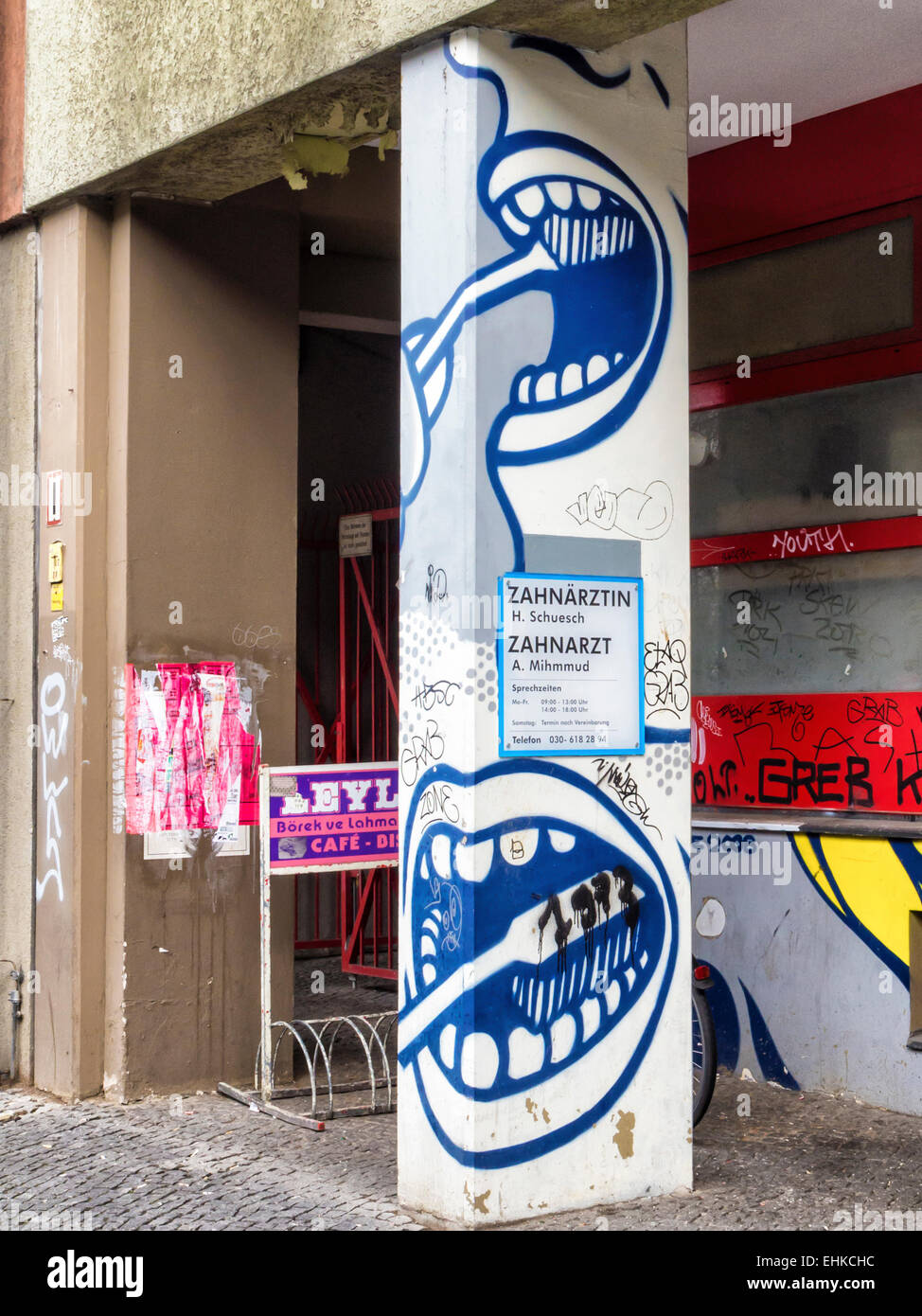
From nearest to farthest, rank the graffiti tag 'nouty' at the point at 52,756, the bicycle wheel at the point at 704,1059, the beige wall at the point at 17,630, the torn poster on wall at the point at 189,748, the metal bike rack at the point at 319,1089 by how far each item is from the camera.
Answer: the bicycle wheel at the point at 704,1059 → the metal bike rack at the point at 319,1089 → the torn poster on wall at the point at 189,748 → the graffiti tag 'nouty' at the point at 52,756 → the beige wall at the point at 17,630

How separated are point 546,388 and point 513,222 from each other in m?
0.52

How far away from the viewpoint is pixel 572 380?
5.01 metres

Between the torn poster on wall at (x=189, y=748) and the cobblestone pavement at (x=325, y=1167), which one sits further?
the torn poster on wall at (x=189, y=748)

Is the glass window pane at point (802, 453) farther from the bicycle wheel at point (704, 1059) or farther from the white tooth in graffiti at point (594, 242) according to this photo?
the bicycle wheel at point (704, 1059)

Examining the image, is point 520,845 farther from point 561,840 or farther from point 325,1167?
point 325,1167

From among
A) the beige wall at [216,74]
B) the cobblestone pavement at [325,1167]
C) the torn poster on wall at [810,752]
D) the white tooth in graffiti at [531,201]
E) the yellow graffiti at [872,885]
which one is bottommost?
the cobblestone pavement at [325,1167]

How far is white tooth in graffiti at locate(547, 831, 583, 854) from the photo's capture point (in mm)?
4910

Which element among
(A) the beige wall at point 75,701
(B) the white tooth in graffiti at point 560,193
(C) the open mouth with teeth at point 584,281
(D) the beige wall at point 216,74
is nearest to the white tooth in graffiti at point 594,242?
(C) the open mouth with teeth at point 584,281

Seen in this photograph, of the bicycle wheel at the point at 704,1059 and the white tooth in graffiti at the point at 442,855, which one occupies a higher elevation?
the white tooth in graffiti at the point at 442,855

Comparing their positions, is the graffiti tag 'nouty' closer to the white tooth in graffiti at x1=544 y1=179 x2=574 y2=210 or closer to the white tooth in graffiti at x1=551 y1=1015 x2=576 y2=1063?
the white tooth in graffiti at x1=551 y1=1015 x2=576 y2=1063

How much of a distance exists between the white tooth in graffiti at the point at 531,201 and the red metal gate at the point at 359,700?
393cm

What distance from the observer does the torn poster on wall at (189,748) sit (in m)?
6.64

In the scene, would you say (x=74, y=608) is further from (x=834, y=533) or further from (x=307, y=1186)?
(x=834, y=533)

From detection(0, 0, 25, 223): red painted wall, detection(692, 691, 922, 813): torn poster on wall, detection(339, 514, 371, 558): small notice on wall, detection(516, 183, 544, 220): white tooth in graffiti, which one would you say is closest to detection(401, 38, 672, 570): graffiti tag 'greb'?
detection(516, 183, 544, 220): white tooth in graffiti
